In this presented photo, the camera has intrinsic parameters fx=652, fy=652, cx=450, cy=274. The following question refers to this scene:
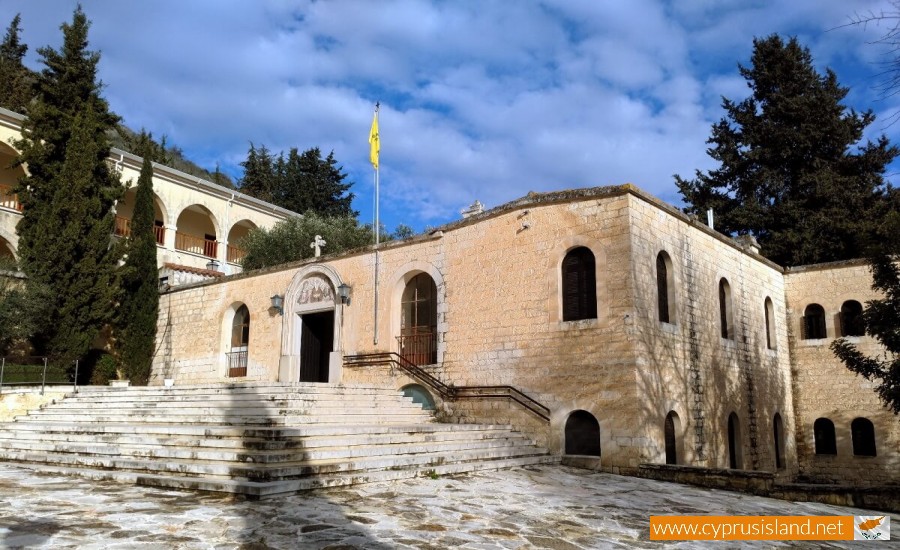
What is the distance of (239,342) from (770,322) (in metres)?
15.1

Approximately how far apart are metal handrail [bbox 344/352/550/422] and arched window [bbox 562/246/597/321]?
176 cm

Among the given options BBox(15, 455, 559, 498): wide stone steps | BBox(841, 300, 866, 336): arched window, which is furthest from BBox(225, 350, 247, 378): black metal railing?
BBox(841, 300, 866, 336): arched window

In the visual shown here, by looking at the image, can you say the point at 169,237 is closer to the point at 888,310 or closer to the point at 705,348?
the point at 705,348

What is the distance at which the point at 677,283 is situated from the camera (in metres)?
13.6

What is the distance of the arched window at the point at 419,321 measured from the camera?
14.9 meters

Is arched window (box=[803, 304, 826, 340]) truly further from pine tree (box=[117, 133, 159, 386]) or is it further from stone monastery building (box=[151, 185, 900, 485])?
pine tree (box=[117, 133, 159, 386])

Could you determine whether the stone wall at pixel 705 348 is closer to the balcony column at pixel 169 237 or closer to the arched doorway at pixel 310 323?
the arched doorway at pixel 310 323

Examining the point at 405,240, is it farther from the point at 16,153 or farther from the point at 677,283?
the point at 16,153

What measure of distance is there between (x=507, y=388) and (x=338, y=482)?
5554mm

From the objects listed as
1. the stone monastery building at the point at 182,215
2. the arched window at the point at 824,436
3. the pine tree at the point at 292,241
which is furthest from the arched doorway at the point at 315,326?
the arched window at the point at 824,436

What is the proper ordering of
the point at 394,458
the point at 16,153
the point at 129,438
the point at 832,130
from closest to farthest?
the point at 394,458
the point at 129,438
the point at 16,153
the point at 832,130

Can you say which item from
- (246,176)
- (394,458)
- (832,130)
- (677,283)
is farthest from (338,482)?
(246,176)

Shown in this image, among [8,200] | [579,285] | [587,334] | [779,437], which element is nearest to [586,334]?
[587,334]

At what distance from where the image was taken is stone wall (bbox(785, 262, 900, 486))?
1736 cm
